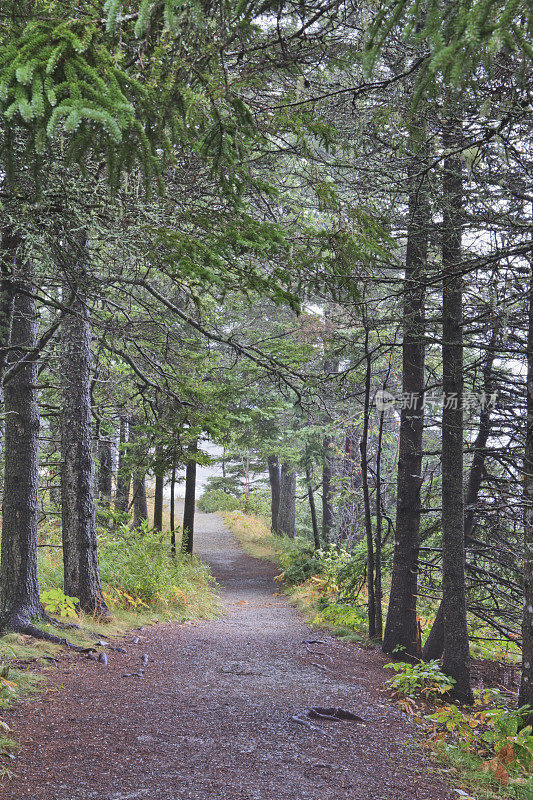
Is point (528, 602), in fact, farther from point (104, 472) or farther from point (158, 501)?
point (104, 472)

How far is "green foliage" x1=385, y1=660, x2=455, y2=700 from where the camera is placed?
6289 mm

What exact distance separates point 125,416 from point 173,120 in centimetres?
1005

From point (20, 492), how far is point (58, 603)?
204cm

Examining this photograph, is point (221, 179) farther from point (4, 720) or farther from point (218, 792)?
point (4, 720)

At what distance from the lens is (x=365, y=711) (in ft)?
19.2

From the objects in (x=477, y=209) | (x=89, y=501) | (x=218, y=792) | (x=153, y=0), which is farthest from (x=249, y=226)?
(x=89, y=501)

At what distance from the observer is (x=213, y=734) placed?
4797 mm

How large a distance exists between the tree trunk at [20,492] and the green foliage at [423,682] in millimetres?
4450

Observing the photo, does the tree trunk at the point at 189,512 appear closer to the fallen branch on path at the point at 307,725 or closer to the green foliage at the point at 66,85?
the fallen branch on path at the point at 307,725

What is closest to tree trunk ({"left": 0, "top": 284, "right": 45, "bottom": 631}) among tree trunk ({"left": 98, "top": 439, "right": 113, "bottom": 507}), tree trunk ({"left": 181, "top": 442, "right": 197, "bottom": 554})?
tree trunk ({"left": 98, "top": 439, "right": 113, "bottom": 507})

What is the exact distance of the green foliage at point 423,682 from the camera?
248 inches

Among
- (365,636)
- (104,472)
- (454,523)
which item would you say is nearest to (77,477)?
(454,523)

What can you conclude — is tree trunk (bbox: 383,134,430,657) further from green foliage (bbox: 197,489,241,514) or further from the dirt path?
green foliage (bbox: 197,489,241,514)

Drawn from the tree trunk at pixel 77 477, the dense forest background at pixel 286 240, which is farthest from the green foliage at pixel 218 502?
the tree trunk at pixel 77 477
